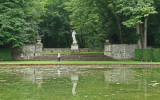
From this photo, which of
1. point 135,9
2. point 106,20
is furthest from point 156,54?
point 106,20

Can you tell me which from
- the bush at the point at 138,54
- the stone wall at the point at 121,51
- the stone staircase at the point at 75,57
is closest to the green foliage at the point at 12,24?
the stone staircase at the point at 75,57

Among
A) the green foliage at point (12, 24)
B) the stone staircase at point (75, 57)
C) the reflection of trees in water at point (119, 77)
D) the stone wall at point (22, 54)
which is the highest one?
the green foliage at point (12, 24)

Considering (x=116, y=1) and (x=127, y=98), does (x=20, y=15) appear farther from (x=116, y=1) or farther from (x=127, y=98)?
(x=127, y=98)

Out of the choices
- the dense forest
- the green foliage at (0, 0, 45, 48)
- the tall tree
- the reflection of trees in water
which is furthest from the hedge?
the reflection of trees in water

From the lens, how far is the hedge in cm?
3456

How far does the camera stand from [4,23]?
34.6 m

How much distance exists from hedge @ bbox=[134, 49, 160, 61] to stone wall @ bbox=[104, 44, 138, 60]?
3794mm

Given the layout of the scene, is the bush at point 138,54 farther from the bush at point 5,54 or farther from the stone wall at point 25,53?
the bush at point 5,54

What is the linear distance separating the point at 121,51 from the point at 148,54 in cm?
565

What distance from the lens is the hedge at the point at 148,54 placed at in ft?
113

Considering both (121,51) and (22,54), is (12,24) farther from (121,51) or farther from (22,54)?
(121,51)

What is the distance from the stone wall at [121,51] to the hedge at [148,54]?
3.79 meters

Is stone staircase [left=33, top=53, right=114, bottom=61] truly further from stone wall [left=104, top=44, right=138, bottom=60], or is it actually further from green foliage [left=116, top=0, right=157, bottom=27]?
green foliage [left=116, top=0, right=157, bottom=27]

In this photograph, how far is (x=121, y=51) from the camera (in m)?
39.9
